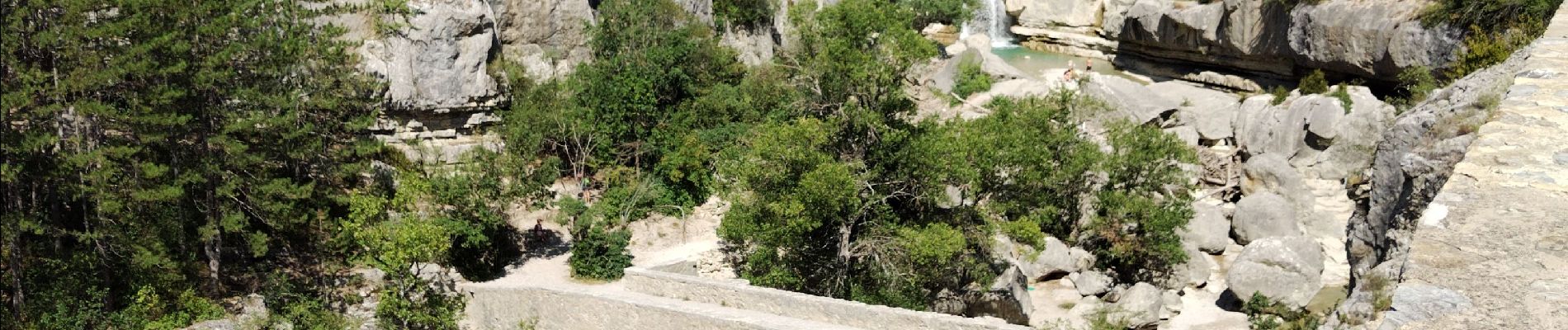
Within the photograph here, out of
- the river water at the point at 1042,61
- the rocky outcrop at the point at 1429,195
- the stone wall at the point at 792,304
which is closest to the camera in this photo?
the rocky outcrop at the point at 1429,195

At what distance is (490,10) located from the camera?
38844mm

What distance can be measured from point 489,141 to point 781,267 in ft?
45.2

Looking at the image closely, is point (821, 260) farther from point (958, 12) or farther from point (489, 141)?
point (958, 12)

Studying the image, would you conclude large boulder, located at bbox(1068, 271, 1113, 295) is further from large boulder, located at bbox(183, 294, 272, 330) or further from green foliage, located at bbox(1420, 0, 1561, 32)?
large boulder, located at bbox(183, 294, 272, 330)

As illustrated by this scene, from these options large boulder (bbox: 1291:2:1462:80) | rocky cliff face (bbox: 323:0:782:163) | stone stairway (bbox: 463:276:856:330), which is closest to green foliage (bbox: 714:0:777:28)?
rocky cliff face (bbox: 323:0:782:163)

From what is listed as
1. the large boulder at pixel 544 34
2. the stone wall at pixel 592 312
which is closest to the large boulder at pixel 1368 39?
the stone wall at pixel 592 312

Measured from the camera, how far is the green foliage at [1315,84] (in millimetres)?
44906

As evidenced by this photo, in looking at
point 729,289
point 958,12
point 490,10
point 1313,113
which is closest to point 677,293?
point 729,289

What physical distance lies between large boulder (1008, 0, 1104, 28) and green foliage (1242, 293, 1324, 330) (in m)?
35.1

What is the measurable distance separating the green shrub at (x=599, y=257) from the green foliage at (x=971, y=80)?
67.6 feet

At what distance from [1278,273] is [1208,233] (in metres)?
5.22

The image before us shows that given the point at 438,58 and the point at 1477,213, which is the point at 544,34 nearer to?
the point at 438,58

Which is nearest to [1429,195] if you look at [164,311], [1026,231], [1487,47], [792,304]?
[792,304]

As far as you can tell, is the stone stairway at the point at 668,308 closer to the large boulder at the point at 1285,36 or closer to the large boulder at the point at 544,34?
the large boulder at the point at 544,34
